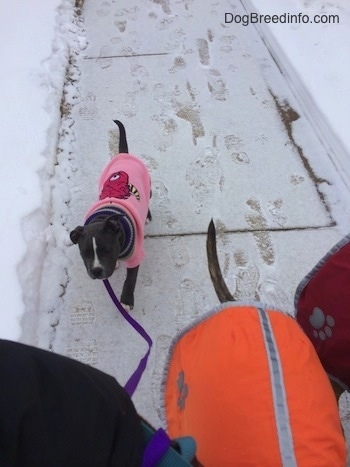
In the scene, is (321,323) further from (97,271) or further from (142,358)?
(97,271)

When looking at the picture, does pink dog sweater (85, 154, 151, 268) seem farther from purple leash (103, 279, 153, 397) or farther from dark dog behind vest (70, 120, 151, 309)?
purple leash (103, 279, 153, 397)

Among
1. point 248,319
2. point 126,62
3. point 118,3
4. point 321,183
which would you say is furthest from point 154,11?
point 248,319

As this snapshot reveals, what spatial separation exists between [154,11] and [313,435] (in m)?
5.04

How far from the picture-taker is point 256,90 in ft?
13.9

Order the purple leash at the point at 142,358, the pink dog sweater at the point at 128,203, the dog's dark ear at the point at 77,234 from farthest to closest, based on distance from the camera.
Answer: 1. the pink dog sweater at the point at 128,203
2. the dog's dark ear at the point at 77,234
3. the purple leash at the point at 142,358

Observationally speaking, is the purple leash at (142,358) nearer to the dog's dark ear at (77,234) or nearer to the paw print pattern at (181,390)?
the dog's dark ear at (77,234)

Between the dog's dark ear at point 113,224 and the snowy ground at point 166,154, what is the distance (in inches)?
18.8

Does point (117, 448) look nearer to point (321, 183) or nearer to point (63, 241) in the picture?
point (63, 241)

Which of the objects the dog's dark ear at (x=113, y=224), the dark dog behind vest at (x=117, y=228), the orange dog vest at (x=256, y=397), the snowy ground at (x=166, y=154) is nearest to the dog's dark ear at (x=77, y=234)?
the dark dog behind vest at (x=117, y=228)

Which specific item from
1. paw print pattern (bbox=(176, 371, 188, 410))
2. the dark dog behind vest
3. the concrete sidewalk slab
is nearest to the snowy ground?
the concrete sidewalk slab

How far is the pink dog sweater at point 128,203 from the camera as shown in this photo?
2.64 metres

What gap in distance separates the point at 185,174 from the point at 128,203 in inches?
37.6

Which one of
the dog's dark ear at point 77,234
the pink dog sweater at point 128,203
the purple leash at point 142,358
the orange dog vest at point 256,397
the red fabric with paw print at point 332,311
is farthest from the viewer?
the pink dog sweater at point 128,203

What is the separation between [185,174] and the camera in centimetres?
350
